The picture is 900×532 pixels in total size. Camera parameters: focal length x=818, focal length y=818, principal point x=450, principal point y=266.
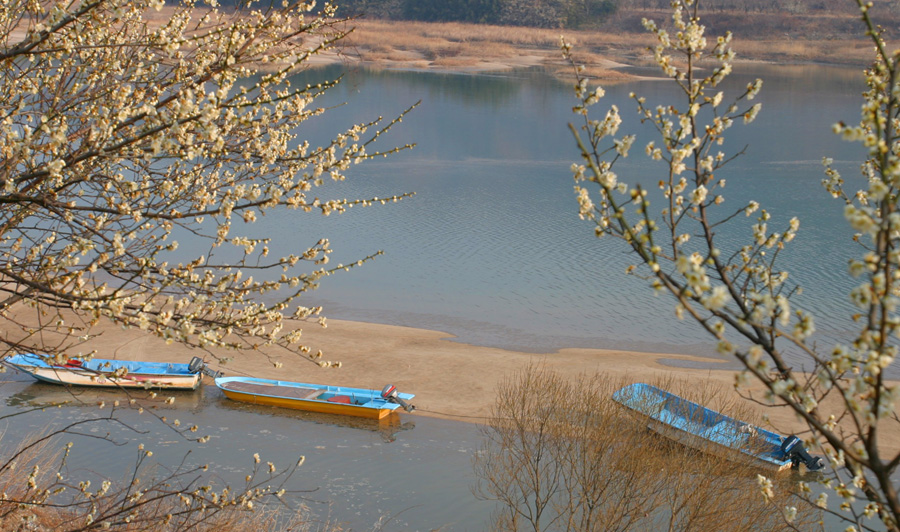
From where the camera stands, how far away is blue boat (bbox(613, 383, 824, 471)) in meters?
12.1

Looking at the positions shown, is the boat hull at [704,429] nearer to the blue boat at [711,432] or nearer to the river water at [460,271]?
the blue boat at [711,432]

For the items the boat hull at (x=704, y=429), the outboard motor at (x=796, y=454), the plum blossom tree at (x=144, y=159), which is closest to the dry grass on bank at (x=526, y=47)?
the outboard motor at (x=796, y=454)

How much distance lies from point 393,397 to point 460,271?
9.25m

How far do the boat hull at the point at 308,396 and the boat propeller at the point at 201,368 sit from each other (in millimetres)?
509

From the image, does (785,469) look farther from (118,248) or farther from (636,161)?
(636,161)

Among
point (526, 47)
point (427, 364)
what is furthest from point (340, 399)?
point (526, 47)

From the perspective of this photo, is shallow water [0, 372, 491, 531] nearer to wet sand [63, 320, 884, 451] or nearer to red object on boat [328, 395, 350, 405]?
red object on boat [328, 395, 350, 405]

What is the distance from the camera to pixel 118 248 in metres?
4.38

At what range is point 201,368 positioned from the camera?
18.3 meters

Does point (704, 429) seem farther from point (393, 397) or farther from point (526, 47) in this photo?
point (526, 47)

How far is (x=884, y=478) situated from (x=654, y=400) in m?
11.1

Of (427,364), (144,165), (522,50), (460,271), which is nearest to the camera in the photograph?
(144,165)

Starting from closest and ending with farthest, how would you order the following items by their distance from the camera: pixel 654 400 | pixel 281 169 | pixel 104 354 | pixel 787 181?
pixel 281 169
pixel 654 400
pixel 104 354
pixel 787 181

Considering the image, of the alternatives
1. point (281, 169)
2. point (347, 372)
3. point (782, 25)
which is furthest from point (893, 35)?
point (281, 169)
